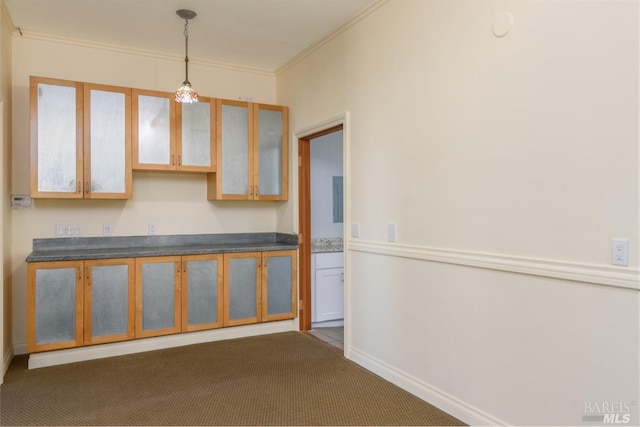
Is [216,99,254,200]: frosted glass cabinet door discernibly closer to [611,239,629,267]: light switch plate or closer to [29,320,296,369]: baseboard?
[29,320,296,369]: baseboard

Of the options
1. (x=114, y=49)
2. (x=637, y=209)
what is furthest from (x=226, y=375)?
(x=114, y=49)

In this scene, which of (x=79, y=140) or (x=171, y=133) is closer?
(x=79, y=140)

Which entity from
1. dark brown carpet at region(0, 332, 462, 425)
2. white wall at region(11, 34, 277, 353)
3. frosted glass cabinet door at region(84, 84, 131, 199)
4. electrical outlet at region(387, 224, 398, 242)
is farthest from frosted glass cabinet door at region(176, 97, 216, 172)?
electrical outlet at region(387, 224, 398, 242)

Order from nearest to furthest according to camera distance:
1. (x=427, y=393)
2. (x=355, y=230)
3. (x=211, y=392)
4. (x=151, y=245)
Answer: (x=427, y=393)
(x=211, y=392)
(x=355, y=230)
(x=151, y=245)

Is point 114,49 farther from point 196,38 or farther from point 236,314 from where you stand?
point 236,314

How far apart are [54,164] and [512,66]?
3558mm

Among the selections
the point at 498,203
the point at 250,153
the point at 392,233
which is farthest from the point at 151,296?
the point at 498,203

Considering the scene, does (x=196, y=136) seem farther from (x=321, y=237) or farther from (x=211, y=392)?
(x=211, y=392)

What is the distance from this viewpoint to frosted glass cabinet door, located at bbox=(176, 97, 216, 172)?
4.09m

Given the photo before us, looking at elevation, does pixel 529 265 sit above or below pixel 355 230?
below

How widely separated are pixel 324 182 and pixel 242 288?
1.63 meters

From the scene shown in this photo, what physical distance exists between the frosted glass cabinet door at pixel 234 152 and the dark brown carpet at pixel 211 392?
1.59 m

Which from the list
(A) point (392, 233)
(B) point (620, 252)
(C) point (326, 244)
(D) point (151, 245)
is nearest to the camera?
(B) point (620, 252)

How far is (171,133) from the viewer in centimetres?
404
